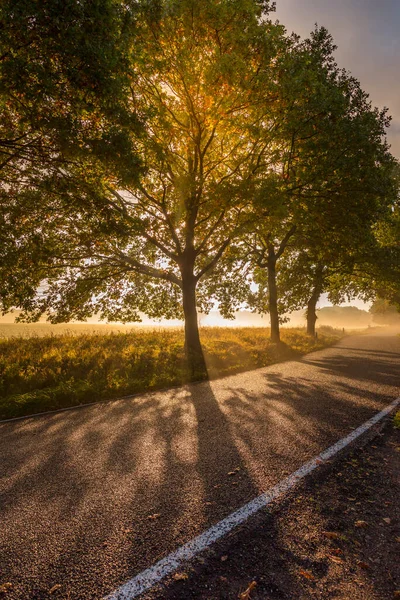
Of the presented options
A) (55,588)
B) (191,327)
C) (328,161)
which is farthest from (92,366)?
(328,161)

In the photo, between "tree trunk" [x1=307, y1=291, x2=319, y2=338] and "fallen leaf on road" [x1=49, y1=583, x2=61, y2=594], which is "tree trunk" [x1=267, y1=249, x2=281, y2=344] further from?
"fallen leaf on road" [x1=49, y1=583, x2=61, y2=594]

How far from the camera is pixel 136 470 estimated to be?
4.12m

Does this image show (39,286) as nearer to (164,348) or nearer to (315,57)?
(164,348)

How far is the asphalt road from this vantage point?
264 cm

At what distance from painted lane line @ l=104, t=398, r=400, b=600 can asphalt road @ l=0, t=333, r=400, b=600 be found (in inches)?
3.3

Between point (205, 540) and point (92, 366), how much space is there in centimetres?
806

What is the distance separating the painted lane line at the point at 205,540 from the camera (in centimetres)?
233

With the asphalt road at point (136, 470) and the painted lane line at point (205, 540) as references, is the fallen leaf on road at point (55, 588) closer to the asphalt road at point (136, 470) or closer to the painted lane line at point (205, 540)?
the asphalt road at point (136, 470)

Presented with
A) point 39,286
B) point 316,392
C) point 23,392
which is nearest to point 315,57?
point 316,392

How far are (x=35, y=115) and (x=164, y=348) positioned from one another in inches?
375

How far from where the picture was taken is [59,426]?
604 cm

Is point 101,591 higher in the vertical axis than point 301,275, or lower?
lower

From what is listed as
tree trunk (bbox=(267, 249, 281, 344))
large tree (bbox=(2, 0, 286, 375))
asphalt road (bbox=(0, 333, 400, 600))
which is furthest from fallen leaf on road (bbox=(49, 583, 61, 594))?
tree trunk (bbox=(267, 249, 281, 344))

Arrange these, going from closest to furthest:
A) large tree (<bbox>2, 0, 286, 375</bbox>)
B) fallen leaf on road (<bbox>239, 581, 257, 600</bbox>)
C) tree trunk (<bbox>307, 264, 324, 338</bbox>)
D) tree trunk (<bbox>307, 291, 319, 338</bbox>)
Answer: fallen leaf on road (<bbox>239, 581, 257, 600</bbox>) < large tree (<bbox>2, 0, 286, 375</bbox>) < tree trunk (<bbox>307, 264, 324, 338</bbox>) < tree trunk (<bbox>307, 291, 319, 338</bbox>)
